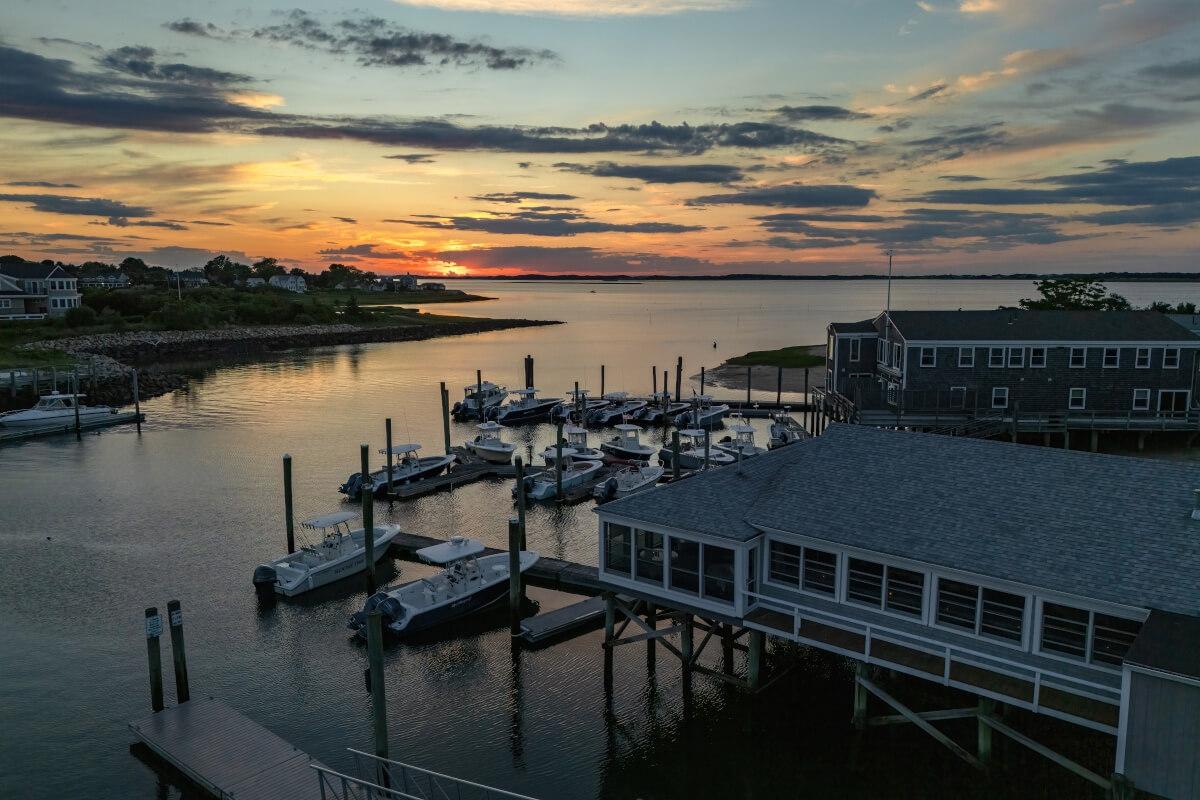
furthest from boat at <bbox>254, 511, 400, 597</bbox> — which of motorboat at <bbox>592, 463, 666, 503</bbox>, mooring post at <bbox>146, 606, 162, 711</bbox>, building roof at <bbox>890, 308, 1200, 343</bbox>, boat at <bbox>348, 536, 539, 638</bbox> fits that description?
building roof at <bbox>890, 308, 1200, 343</bbox>

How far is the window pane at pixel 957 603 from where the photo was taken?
19000mm

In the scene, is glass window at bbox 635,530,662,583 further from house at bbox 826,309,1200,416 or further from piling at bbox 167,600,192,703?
house at bbox 826,309,1200,416

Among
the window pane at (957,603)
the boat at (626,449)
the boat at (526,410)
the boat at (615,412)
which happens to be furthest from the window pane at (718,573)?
the boat at (526,410)

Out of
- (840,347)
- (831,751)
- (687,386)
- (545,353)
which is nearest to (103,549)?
(831,751)

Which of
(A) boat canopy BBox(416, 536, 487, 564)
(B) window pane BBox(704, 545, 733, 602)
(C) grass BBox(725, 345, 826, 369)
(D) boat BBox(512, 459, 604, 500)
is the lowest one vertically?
(D) boat BBox(512, 459, 604, 500)

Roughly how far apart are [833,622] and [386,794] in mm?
11272

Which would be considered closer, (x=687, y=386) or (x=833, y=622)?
(x=833, y=622)

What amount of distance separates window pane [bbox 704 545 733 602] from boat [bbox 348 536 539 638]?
30.3 ft

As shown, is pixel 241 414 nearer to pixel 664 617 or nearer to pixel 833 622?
pixel 664 617

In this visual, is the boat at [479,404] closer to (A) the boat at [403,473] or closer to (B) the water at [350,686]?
(A) the boat at [403,473]

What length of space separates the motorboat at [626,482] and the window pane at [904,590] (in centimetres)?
2293

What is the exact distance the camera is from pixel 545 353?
137 m

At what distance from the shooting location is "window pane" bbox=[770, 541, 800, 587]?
21562mm

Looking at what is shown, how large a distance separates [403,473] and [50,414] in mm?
37078
